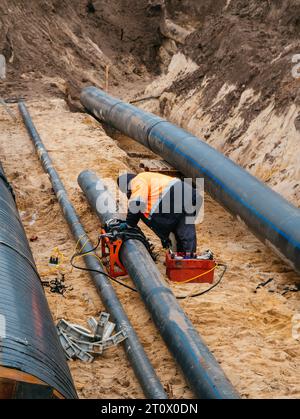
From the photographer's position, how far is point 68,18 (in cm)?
2102

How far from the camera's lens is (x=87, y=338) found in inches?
253

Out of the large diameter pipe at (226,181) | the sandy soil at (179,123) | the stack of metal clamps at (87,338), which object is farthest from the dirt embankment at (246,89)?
the stack of metal clamps at (87,338)

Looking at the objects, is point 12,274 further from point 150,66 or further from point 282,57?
point 150,66

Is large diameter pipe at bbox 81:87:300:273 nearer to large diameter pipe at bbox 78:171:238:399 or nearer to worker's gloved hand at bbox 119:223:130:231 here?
large diameter pipe at bbox 78:171:238:399

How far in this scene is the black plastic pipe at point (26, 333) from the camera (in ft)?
13.5

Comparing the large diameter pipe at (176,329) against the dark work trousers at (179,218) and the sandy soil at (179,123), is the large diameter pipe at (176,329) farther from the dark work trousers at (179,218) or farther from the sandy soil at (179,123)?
the dark work trousers at (179,218)

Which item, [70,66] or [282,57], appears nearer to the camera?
[282,57]

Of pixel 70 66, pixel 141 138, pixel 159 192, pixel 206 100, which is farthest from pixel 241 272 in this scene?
pixel 70 66

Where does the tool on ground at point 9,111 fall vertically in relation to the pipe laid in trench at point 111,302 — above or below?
below

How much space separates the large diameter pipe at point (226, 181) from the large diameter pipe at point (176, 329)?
1854mm

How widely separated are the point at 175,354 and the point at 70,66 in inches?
589

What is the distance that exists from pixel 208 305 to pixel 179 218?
1.21 m

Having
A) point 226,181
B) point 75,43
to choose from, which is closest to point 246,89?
point 226,181

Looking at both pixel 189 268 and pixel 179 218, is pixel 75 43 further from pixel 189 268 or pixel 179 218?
pixel 189 268
